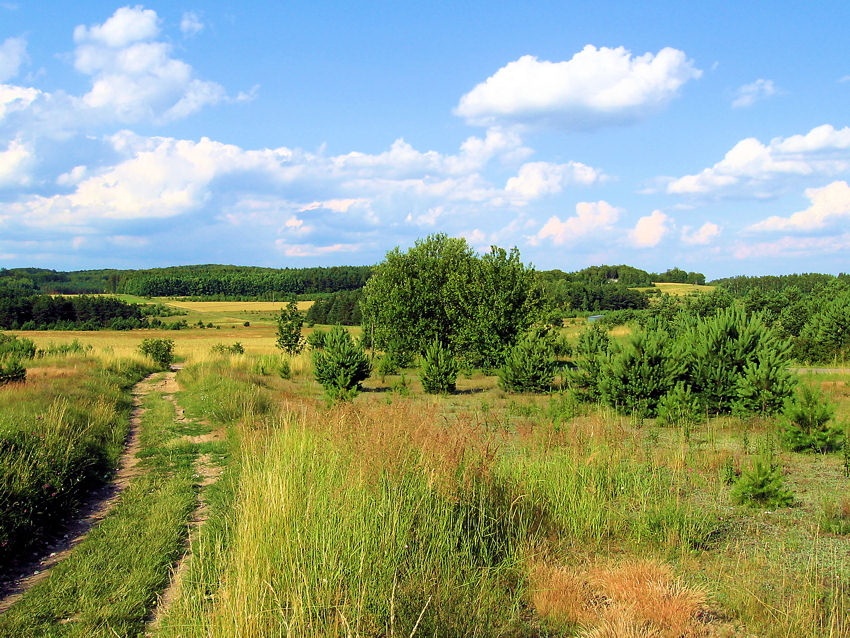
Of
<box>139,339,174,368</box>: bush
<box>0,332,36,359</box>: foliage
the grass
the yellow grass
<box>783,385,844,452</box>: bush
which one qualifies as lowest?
<box>139,339,174,368</box>: bush

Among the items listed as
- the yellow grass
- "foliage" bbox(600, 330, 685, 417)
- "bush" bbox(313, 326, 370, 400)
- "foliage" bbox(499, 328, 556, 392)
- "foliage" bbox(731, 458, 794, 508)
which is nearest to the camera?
"foliage" bbox(731, 458, 794, 508)

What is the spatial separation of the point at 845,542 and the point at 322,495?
4789 mm

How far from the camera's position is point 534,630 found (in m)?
3.76

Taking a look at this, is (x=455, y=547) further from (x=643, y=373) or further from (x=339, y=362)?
(x=339, y=362)

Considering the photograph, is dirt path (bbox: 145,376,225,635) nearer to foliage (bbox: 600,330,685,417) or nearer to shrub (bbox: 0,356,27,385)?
shrub (bbox: 0,356,27,385)

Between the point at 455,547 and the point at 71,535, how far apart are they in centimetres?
458

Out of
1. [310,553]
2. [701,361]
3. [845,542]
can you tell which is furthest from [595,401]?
[310,553]

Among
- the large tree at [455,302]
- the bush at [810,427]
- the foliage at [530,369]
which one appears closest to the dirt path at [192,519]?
the bush at [810,427]

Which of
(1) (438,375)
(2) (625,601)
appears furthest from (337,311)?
(2) (625,601)

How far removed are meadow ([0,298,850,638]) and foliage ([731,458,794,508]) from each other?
0.12m

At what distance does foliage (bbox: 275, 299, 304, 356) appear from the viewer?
111ft

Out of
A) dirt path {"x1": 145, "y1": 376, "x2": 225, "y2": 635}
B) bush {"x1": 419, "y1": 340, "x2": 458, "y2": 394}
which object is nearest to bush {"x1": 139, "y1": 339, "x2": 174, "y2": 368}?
dirt path {"x1": 145, "y1": 376, "x2": 225, "y2": 635}

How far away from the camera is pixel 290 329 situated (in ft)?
112

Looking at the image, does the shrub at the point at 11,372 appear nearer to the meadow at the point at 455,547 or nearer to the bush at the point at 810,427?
the meadow at the point at 455,547
